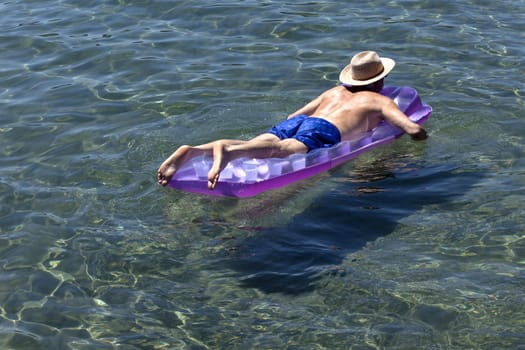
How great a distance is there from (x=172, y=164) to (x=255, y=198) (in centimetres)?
72

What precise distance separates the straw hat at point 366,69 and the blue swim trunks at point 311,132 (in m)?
0.56

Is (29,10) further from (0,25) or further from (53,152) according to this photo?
(53,152)

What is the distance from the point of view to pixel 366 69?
6.97 m

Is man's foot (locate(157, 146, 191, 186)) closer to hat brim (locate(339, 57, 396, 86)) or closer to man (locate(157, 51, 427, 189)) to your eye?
man (locate(157, 51, 427, 189))

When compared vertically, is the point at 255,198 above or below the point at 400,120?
below

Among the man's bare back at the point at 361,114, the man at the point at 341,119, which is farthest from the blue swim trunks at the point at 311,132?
the man's bare back at the point at 361,114

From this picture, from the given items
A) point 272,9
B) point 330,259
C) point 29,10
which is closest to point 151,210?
point 330,259

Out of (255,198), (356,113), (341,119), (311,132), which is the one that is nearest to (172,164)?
(255,198)

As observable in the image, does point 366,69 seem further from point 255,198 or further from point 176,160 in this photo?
point 176,160

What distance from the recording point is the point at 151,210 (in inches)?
241

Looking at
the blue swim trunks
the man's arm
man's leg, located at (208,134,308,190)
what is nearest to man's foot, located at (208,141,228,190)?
man's leg, located at (208,134,308,190)

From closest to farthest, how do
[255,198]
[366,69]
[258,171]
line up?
[258,171]
[255,198]
[366,69]

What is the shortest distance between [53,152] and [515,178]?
372 centimetres

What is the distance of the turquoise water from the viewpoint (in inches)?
193
